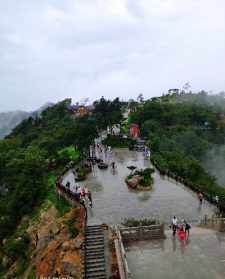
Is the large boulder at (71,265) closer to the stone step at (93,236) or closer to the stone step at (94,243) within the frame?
the stone step at (94,243)

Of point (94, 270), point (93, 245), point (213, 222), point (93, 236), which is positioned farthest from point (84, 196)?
point (213, 222)

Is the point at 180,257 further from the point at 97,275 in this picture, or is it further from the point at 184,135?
the point at 184,135

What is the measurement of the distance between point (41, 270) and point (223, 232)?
11001 mm

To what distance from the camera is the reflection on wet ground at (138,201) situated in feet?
75.6

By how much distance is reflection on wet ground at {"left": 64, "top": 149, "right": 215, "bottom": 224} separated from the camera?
907 inches

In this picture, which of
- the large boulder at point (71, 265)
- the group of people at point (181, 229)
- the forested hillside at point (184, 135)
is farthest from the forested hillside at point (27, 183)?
the group of people at point (181, 229)

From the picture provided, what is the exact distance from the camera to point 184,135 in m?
49.9

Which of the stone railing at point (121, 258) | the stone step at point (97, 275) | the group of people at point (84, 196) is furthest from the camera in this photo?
the group of people at point (84, 196)

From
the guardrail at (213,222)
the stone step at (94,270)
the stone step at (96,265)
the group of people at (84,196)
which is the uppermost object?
the group of people at (84,196)

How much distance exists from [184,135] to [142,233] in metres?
31.9

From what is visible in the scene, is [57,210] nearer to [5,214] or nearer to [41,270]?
[41,270]

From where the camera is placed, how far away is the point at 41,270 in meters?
20.3

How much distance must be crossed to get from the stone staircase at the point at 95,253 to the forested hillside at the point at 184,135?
13.4 metres

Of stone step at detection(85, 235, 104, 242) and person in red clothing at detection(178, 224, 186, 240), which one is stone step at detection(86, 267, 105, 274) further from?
person in red clothing at detection(178, 224, 186, 240)
